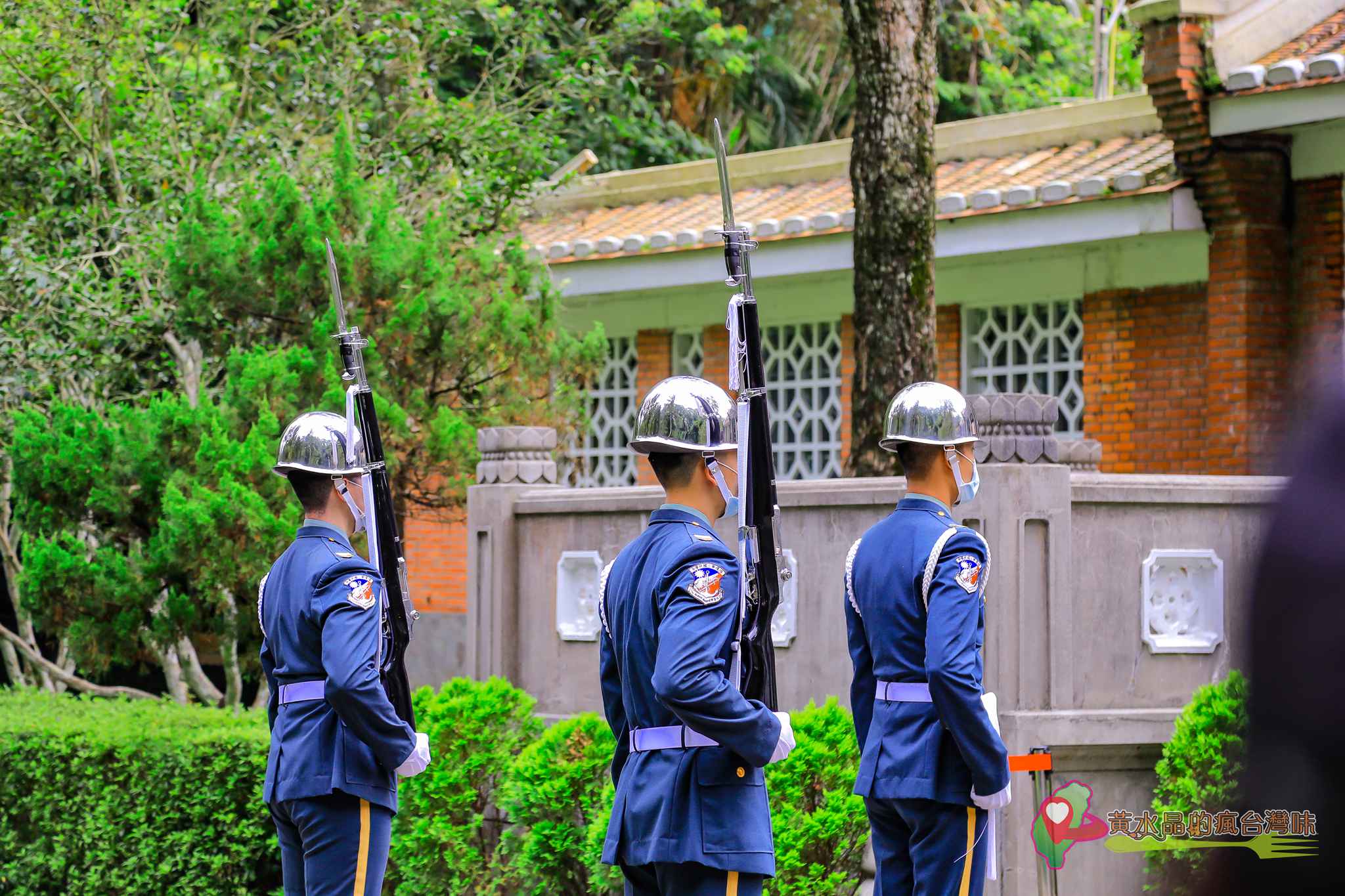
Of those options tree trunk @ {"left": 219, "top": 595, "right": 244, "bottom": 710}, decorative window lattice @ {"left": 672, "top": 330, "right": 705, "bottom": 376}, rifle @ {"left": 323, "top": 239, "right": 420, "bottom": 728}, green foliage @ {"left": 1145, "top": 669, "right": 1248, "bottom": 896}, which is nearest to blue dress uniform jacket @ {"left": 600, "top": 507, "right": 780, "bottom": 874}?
rifle @ {"left": 323, "top": 239, "right": 420, "bottom": 728}

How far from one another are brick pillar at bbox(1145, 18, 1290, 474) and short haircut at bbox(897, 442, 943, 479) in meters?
5.91

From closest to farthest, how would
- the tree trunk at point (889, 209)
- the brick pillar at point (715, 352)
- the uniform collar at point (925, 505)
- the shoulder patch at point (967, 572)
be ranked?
the shoulder patch at point (967, 572) < the uniform collar at point (925, 505) < the tree trunk at point (889, 209) < the brick pillar at point (715, 352)

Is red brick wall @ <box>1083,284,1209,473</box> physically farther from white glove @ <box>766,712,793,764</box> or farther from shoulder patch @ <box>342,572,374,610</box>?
white glove @ <box>766,712,793,764</box>

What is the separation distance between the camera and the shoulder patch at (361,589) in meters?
5.61

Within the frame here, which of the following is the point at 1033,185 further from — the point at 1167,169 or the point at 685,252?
the point at 685,252

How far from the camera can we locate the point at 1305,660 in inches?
64.2

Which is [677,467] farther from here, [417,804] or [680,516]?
[417,804]

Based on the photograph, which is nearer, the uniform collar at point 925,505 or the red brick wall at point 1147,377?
the uniform collar at point 925,505

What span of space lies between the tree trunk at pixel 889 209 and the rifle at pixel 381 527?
286cm

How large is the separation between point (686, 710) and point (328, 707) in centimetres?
176

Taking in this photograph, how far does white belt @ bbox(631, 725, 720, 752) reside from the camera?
4625mm

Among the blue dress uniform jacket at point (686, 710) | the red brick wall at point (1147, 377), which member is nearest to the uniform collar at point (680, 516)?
the blue dress uniform jacket at point (686, 710)

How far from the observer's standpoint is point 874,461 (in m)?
8.88

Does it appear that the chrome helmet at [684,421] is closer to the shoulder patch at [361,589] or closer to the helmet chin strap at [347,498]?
the shoulder patch at [361,589]
